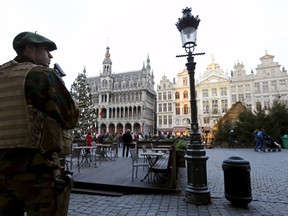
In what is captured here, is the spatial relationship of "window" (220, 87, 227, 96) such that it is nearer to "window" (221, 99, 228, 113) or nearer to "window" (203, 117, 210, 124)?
"window" (221, 99, 228, 113)

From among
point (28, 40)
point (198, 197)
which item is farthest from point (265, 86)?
point (28, 40)

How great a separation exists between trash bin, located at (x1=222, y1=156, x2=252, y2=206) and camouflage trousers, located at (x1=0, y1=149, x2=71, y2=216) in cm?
391

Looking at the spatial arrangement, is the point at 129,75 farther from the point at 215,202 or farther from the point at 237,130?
the point at 215,202

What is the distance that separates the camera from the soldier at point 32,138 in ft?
4.79

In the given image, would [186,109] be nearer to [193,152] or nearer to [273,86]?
[273,86]

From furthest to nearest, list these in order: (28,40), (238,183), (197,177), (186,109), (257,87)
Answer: (186,109)
(257,87)
(197,177)
(238,183)
(28,40)

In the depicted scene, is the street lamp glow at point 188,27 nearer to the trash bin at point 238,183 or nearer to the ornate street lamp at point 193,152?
the ornate street lamp at point 193,152

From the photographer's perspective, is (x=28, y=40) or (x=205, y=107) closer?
(x=28, y=40)

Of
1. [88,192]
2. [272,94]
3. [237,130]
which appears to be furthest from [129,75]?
[88,192]

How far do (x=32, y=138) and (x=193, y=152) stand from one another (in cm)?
395

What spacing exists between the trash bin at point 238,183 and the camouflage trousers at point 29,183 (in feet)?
12.8

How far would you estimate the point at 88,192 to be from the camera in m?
5.54

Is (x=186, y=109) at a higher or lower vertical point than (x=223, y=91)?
lower

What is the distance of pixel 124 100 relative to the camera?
2314 inches
